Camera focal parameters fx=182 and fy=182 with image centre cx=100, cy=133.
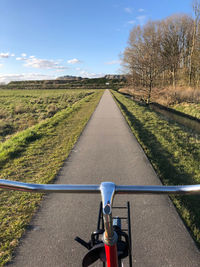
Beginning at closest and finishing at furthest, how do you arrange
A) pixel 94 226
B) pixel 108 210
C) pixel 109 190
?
pixel 108 210 < pixel 109 190 < pixel 94 226

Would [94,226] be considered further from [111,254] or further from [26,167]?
[26,167]

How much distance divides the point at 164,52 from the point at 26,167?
28.7 meters

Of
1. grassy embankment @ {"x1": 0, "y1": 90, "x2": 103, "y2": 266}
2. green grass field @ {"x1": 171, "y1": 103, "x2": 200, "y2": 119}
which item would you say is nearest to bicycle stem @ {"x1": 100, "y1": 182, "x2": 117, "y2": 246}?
grassy embankment @ {"x1": 0, "y1": 90, "x2": 103, "y2": 266}

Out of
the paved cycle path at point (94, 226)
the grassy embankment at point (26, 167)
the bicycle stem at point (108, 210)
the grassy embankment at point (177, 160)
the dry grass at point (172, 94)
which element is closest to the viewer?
the bicycle stem at point (108, 210)

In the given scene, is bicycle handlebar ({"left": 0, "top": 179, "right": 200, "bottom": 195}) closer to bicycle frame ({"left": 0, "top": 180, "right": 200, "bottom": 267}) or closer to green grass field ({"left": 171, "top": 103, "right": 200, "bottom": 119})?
bicycle frame ({"left": 0, "top": 180, "right": 200, "bottom": 267})

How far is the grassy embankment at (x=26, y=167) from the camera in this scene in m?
3.11

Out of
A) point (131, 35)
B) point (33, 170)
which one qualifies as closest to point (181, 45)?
point (131, 35)

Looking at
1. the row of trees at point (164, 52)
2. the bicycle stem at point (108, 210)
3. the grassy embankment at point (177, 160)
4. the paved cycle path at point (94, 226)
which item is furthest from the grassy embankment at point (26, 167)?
the row of trees at point (164, 52)

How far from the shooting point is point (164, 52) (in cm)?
2788

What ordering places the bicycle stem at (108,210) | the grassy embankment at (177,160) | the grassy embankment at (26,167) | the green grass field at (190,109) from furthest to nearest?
the green grass field at (190,109), the grassy embankment at (177,160), the grassy embankment at (26,167), the bicycle stem at (108,210)

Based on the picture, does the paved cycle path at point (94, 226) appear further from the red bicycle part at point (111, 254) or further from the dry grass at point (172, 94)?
the dry grass at point (172, 94)

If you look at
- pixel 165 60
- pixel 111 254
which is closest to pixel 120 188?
pixel 111 254

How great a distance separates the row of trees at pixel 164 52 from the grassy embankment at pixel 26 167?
1600 cm

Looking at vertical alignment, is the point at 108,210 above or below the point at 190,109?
above
